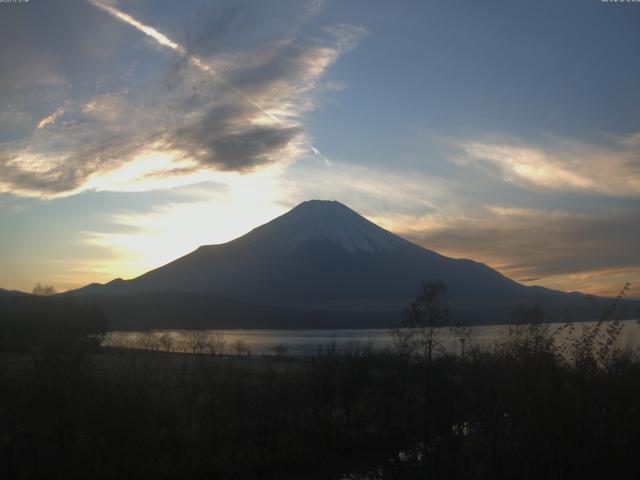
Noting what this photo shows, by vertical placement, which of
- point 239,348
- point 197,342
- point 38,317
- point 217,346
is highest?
point 38,317

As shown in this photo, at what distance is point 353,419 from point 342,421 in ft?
2.97

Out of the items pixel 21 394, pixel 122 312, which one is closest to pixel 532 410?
pixel 21 394

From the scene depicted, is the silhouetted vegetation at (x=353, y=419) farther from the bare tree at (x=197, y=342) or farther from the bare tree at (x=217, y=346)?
the bare tree at (x=197, y=342)

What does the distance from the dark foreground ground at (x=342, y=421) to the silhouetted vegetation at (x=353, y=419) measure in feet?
0.11

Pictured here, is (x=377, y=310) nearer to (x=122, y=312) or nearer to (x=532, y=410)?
(x=122, y=312)

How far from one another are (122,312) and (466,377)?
324 feet

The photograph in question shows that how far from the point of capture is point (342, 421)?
21578 millimetres

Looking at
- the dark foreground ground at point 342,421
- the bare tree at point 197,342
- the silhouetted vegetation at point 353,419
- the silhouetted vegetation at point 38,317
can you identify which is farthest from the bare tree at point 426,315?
the bare tree at point 197,342

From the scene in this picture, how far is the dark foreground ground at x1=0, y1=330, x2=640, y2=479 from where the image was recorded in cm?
905

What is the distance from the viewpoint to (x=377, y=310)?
17250 cm

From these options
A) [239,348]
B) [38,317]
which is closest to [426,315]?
[38,317]

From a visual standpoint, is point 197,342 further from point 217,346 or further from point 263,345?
point 263,345

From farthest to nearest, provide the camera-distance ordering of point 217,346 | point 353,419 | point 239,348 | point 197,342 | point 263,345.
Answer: point 263,345
point 217,346
point 239,348
point 197,342
point 353,419

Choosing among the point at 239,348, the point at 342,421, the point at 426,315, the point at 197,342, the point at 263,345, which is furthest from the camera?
the point at 263,345
